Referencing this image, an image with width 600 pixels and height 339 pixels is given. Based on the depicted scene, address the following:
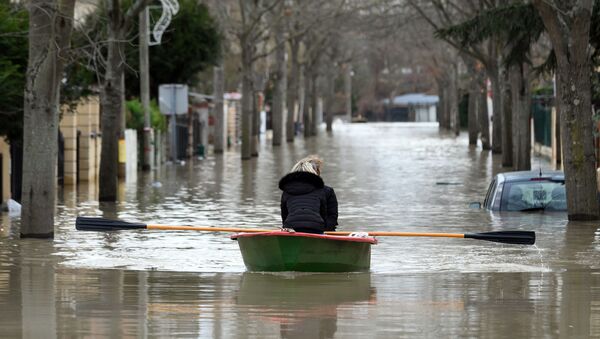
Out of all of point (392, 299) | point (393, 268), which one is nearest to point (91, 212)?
point (393, 268)

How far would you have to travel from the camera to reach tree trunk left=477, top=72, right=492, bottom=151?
195ft

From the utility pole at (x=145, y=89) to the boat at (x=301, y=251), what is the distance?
2659 cm

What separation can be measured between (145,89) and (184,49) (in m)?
9.35

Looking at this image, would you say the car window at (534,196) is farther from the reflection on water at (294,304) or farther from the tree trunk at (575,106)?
the reflection on water at (294,304)

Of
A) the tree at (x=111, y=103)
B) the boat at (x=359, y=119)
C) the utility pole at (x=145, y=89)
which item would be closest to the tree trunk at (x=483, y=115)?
the utility pole at (x=145, y=89)

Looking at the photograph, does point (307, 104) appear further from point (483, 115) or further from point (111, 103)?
point (111, 103)

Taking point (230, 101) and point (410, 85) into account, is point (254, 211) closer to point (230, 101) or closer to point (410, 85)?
point (230, 101)

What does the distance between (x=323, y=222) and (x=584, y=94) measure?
28.2 feet

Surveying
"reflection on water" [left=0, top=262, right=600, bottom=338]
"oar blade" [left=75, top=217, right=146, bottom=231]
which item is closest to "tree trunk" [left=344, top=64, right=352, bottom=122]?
"oar blade" [left=75, top=217, right=146, bottom=231]

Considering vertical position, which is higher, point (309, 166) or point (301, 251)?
point (309, 166)

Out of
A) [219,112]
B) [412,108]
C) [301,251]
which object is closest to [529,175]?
[301,251]

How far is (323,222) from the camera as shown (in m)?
15.0

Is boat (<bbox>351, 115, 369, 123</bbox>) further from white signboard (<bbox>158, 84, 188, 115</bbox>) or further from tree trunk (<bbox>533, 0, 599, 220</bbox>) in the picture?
tree trunk (<bbox>533, 0, 599, 220</bbox>)

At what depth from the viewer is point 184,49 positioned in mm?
52031
